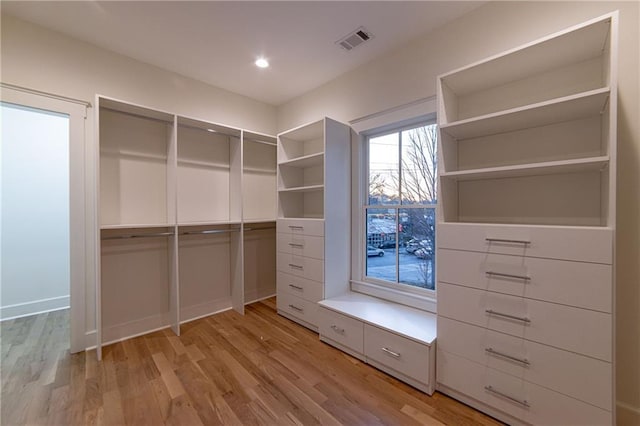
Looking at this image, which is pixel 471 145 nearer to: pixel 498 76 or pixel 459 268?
pixel 498 76

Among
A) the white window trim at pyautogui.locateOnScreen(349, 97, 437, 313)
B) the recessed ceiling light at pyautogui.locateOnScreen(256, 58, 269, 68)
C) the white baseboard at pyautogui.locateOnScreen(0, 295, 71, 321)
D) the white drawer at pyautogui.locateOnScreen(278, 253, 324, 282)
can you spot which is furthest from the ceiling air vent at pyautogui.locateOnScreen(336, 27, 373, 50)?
the white baseboard at pyautogui.locateOnScreen(0, 295, 71, 321)

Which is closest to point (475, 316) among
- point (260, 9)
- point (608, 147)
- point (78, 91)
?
point (608, 147)

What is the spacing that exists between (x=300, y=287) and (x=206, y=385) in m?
1.22

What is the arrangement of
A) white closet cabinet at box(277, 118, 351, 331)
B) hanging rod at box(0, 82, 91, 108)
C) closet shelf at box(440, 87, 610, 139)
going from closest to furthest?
closet shelf at box(440, 87, 610, 139) → hanging rod at box(0, 82, 91, 108) → white closet cabinet at box(277, 118, 351, 331)

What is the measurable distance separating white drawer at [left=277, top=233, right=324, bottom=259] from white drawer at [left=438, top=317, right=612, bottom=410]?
1.28 metres

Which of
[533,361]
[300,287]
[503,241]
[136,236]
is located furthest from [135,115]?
[533,361]

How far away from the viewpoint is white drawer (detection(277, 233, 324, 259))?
269 centimetres

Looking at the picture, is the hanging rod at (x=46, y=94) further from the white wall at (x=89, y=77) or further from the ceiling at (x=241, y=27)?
the ceiling at (x=241, y=27)

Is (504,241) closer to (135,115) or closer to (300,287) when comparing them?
(300,287)

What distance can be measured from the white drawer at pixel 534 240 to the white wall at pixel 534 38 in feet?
1.48

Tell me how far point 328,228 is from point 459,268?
4.20 feet

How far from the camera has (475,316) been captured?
1.64 metres

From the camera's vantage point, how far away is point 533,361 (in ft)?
4.75

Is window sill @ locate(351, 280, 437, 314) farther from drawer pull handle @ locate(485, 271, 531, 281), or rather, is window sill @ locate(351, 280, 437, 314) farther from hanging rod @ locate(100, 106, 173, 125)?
hanging rod @ locate(100, 106, 173, 125)
